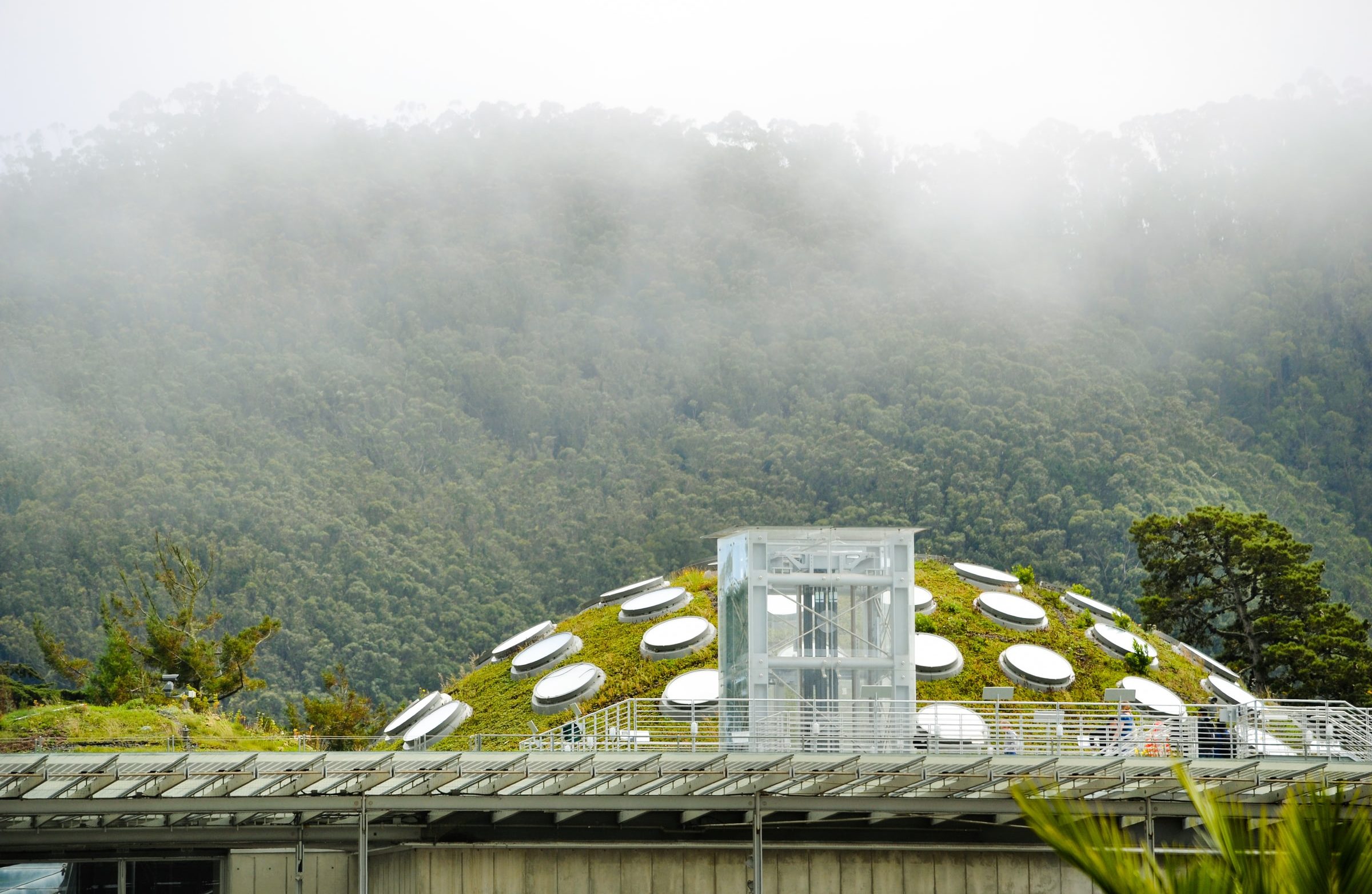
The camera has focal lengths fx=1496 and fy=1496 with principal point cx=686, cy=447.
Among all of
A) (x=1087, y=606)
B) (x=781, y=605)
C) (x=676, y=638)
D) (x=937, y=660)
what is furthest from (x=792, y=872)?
(x=1087, y=606)

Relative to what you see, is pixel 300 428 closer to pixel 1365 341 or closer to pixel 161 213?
pixel 161 213

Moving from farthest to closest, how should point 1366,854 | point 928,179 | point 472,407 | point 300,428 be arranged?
1. point 928,179
2. point 472,407
3. point 300,428
4. point 1366,854

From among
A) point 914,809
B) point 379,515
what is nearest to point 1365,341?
point 379,515

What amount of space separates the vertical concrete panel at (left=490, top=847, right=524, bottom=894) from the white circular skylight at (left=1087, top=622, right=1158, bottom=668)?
70.4 ft

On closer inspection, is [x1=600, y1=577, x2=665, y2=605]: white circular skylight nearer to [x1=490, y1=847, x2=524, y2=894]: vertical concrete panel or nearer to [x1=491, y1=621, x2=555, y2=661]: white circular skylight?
[x1=491, y1=621, x2=555, y2=661]: white circular skylight

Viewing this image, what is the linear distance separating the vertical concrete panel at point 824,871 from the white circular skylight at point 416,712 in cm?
1773

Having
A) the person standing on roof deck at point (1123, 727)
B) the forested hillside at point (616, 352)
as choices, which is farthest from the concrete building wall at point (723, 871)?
the forested hillside at point (616, 352)

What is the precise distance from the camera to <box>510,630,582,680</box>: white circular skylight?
4116 centimetres

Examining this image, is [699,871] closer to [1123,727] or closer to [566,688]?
[1123,727]

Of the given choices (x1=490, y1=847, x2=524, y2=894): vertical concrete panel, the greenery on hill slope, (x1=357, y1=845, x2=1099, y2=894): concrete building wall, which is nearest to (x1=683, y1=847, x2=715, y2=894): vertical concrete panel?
(x1=357, y1=845, x2=1099, y2=894): concrete building wall

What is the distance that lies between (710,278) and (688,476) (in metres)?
31.1

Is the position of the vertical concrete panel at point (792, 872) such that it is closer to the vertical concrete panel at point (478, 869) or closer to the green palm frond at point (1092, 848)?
the vertical concrete panel at point (478, 869)

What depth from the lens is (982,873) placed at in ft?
77.8

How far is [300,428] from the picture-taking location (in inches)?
3723
